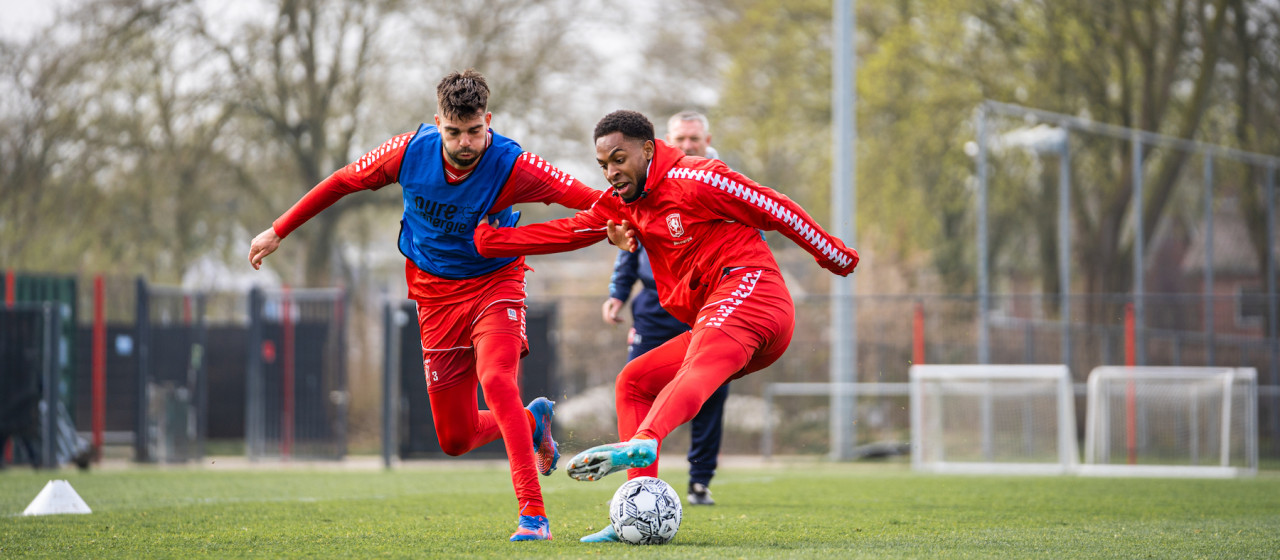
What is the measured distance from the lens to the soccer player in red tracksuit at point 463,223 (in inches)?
215

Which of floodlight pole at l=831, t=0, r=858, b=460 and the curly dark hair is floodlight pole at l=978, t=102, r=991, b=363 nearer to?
floodlight pole at l=831, t=0, r=858, b=460

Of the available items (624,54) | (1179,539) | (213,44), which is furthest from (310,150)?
(1179,539)

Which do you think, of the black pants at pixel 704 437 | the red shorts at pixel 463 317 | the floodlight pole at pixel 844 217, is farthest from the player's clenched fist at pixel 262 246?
the floodlight pole at pixel 844 217

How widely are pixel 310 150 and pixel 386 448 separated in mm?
9166

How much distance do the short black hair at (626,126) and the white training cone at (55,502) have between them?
391cm

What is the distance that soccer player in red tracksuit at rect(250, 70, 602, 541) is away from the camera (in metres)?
5.46

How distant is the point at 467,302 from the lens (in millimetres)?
5805

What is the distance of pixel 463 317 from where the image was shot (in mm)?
5836

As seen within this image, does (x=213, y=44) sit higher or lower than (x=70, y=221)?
higher

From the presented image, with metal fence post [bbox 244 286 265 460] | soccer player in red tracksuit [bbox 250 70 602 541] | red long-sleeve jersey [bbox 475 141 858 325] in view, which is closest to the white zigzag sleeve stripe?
red long-sleeve jersey [bbox 475 141 858 325]

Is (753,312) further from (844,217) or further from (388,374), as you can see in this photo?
(844,217)

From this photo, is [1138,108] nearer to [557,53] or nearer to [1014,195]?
[1014,195]

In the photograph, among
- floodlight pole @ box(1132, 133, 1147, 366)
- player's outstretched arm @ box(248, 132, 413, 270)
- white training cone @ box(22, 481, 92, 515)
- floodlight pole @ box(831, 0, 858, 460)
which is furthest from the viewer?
floodlight pole @ box(1132, 133, 1147, 366)

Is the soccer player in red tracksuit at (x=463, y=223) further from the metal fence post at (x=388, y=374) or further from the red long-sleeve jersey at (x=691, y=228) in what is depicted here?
the metal fence post at (x=388, y=374)
